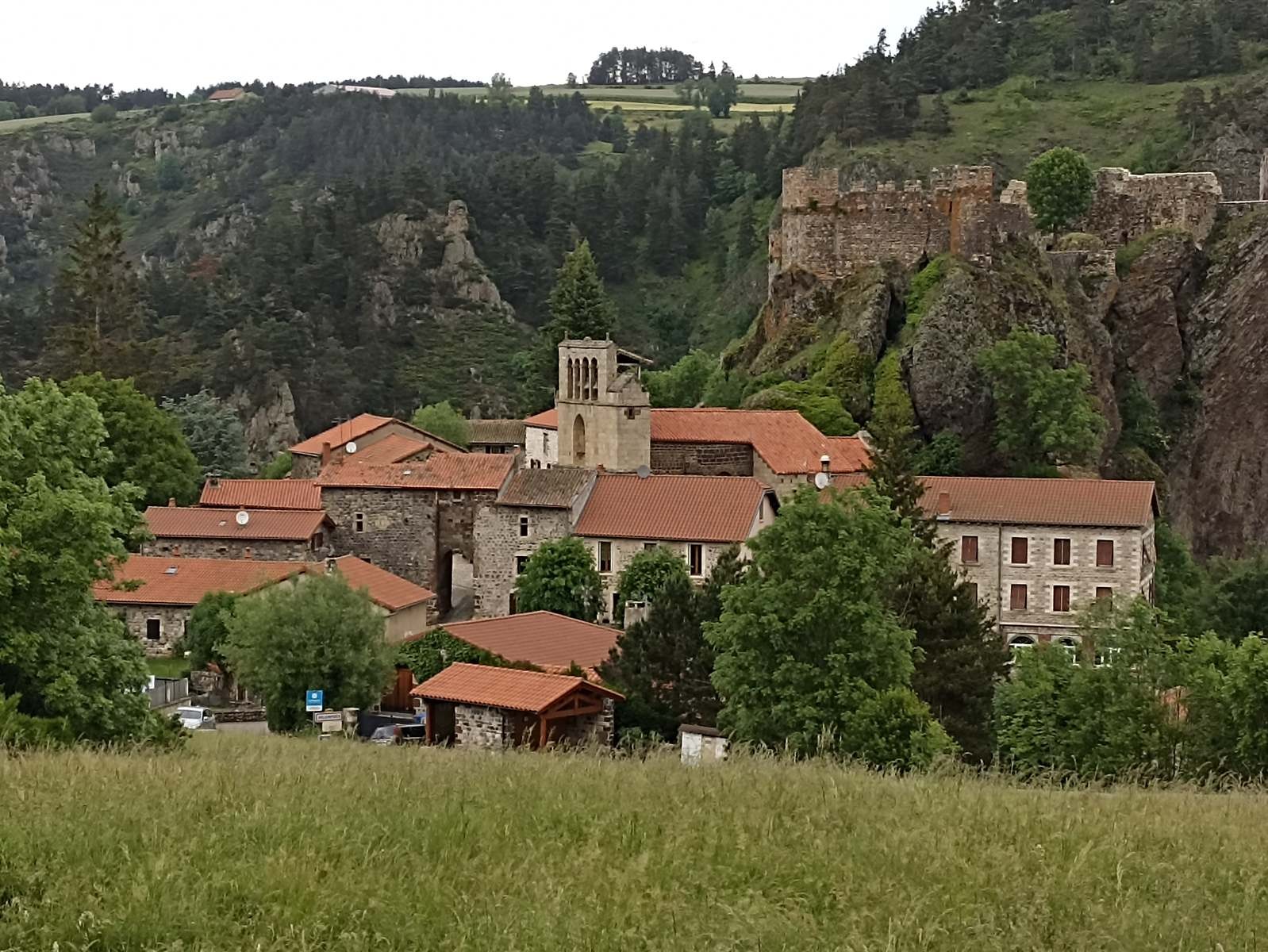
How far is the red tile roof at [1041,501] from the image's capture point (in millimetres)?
48781

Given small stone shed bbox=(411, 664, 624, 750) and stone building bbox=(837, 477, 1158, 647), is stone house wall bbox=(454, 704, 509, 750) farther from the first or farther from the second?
stone building bbox=(837, 477, 1158, 647)

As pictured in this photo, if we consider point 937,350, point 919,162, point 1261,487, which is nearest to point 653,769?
point 937,350

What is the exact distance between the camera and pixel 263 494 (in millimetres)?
55344

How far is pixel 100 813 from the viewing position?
33.4ft

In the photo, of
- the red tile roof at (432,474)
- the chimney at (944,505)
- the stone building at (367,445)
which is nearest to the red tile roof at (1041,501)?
the chimney at (944,505)

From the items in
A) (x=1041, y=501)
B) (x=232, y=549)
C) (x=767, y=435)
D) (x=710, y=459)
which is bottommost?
(x=232, y=549)

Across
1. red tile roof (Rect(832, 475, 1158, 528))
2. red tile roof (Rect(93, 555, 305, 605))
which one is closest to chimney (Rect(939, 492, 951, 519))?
red tile roof (Rect(832, 475, 1158, 528))

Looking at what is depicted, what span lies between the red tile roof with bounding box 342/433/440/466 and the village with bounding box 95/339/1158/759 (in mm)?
1953

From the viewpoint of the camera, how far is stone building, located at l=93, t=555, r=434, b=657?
4759 centimetres

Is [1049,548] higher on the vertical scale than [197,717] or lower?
higher

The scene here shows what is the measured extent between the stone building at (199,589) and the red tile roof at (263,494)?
397cm

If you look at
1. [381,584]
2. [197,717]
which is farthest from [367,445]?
[197,717]

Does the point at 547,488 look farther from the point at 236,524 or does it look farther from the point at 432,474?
the point at 236,524

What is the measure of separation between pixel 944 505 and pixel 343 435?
24867 mm
